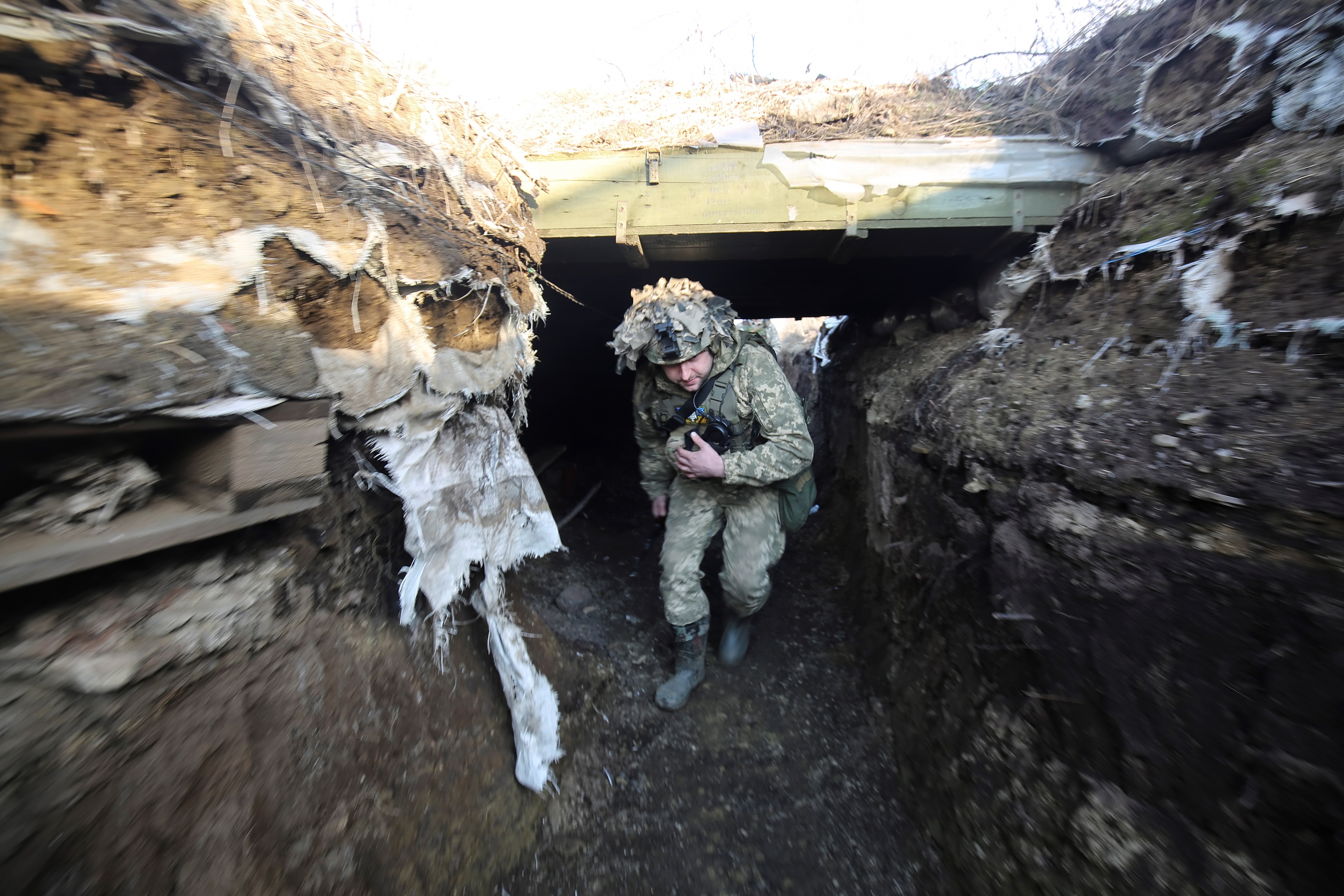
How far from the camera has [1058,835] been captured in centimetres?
138

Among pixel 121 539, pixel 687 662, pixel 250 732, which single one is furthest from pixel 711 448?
pixel 121 539

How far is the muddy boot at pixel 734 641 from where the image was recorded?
306 cm

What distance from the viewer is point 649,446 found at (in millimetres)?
3229

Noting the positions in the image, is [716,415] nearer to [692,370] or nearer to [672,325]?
[692,370]

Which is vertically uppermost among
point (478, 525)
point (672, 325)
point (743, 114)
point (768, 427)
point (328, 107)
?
point (743, 114)

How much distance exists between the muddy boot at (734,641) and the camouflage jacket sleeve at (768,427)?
0.87m

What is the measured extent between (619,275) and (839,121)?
179cm

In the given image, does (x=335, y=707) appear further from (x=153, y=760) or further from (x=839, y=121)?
(x=839, y=121)

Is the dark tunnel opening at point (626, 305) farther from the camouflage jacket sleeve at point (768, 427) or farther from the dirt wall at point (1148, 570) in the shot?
the dirt wall at point (1148, 570)

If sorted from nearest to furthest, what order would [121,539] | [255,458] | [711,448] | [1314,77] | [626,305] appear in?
1. [121,539]
2. [255,458]
3. [1314,77]
4. [711,448]
5. [626,305]

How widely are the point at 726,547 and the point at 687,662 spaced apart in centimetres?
65

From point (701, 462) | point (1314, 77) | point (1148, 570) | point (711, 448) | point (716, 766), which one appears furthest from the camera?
point (711, 448)

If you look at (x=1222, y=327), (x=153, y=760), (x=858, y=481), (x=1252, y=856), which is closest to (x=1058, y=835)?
(x=1252, y=856)

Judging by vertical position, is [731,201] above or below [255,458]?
above
